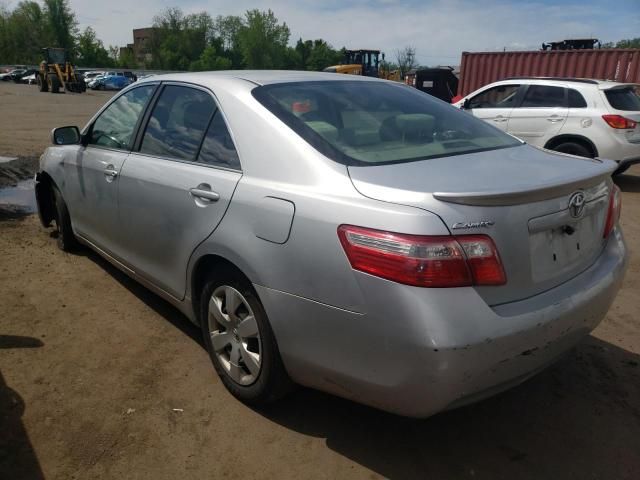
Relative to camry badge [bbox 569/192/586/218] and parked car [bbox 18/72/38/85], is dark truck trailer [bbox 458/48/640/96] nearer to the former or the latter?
camry badge [bbox 569/192/586/218]

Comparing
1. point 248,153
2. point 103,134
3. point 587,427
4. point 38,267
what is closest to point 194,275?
point 248,153

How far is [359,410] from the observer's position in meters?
2.71

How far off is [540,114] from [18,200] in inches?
308

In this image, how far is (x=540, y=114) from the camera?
870 cm

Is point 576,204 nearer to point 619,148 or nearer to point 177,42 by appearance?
point 619,148

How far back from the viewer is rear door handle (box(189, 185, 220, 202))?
260 centimetres

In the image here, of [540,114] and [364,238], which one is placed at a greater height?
[364,238]

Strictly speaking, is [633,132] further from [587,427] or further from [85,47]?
[85,47]

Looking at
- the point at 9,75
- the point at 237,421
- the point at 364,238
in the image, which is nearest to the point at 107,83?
the point at 9,75

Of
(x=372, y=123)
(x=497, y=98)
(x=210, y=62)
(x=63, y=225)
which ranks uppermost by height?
(x=372, y=123)

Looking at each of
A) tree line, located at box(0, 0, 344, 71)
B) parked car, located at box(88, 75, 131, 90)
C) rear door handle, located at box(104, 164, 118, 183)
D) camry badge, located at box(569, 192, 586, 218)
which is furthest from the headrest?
tree line, located at box(0, 0, 344, 71)

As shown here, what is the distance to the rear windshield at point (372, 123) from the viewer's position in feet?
7.97

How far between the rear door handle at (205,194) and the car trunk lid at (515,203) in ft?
2.49

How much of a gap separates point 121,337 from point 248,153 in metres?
1.64
